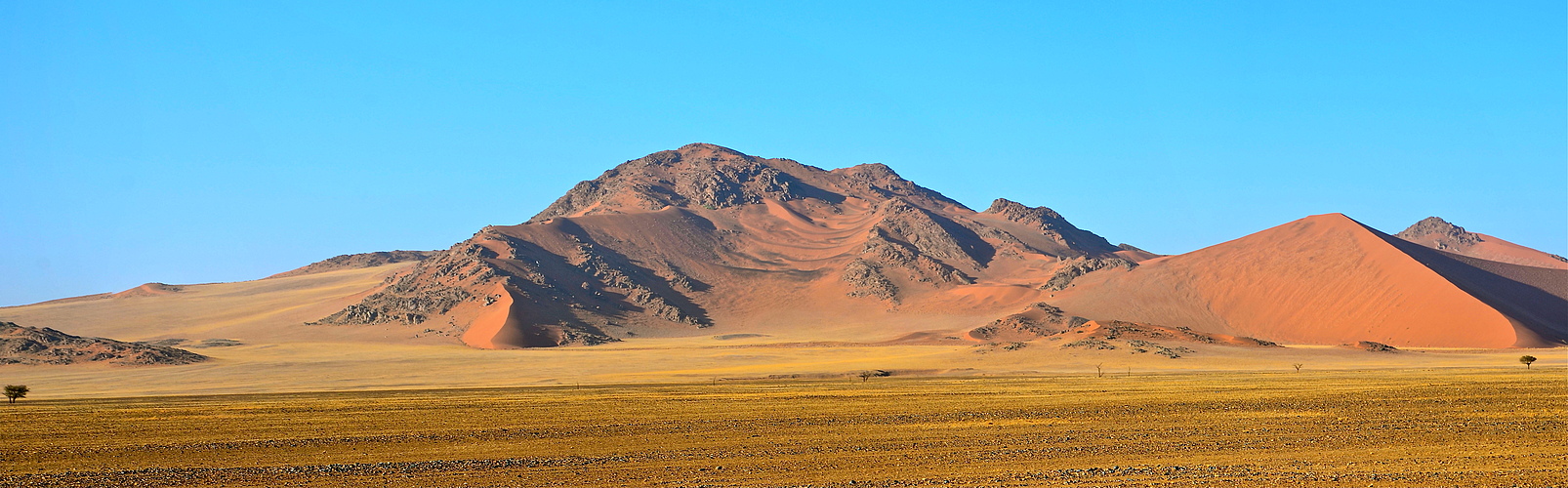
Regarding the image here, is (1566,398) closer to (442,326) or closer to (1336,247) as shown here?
(1336,247)

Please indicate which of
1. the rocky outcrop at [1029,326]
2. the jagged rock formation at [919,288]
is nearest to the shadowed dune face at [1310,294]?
the jagged rock formation at [919,288]

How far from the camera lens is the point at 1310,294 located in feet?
361

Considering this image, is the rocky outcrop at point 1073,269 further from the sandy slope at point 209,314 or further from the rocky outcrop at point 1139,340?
the sandy slope at point 209,314

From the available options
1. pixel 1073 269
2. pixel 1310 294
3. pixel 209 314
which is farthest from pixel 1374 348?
pixel 209 314

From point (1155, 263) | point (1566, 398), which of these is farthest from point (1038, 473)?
point (1155, 263)

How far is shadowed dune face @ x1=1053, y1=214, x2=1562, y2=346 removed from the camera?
98062mm

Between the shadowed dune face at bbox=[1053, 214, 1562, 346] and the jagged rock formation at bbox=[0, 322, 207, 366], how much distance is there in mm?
85662

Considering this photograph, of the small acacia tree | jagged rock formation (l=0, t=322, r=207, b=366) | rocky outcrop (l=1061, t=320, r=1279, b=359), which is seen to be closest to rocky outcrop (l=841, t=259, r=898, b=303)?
rocky outcrop (l=1061, t=320, r=1279, b=359)

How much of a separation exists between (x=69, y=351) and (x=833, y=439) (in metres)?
83.2

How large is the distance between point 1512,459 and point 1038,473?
33.3 ft

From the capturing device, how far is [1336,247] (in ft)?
383

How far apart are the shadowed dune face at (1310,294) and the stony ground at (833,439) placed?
53475mm

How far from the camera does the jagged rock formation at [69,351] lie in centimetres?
8788

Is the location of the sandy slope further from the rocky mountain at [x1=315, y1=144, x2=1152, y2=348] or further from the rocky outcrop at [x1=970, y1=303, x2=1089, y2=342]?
the rocky outcrop at [x1=970, y1=303, x2=1089, y2=342]
